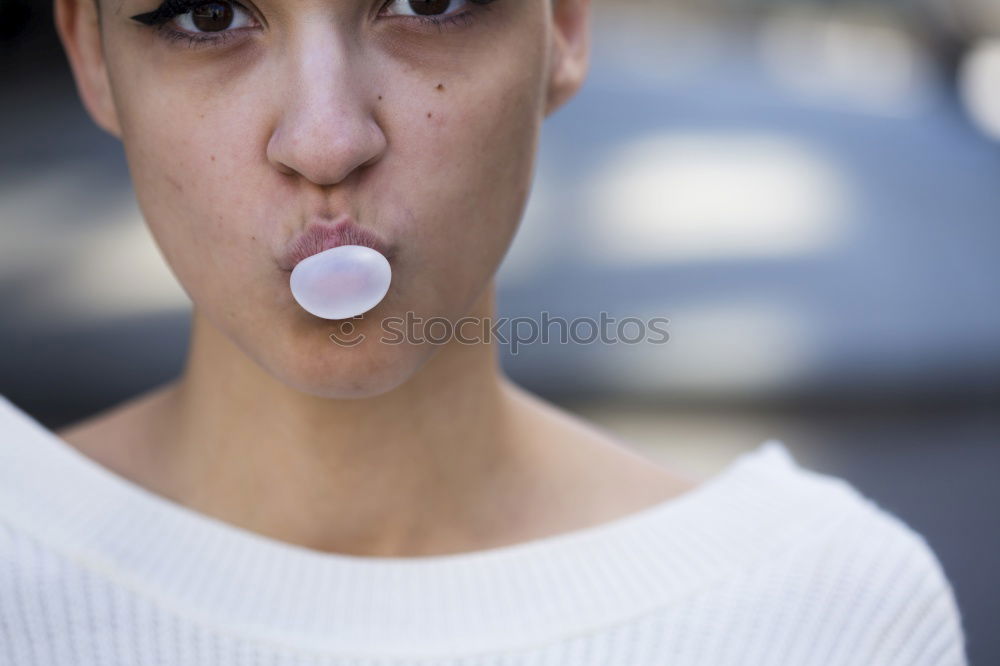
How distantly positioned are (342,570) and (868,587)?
0.53m

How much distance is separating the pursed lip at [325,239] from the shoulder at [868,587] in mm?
545

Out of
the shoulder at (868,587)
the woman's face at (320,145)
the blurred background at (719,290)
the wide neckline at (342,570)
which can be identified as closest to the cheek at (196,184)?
the woman's face at (320,145)

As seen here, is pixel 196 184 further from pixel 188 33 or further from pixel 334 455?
pixel 334 455

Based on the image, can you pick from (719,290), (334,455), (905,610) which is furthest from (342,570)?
(719,290)

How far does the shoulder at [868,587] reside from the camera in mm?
1304

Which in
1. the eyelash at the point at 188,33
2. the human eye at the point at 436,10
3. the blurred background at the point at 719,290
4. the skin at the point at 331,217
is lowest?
the blurred background at the point at 719,290

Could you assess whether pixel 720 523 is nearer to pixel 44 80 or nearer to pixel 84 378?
pixel 84 378

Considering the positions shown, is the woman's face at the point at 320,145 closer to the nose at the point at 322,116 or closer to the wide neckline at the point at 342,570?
the nose at the point at 322,116

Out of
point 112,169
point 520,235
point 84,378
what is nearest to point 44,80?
point 112,169

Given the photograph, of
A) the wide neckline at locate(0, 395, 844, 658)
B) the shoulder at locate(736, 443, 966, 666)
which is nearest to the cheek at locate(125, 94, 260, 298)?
the wide neckline at locate(0, 395, 844, 658)

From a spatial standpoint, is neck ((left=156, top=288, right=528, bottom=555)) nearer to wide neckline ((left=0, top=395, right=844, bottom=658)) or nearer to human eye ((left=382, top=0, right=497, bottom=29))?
wide neckline ((left=0, top=395, right=844, bottom=658))

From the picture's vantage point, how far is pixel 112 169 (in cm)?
255

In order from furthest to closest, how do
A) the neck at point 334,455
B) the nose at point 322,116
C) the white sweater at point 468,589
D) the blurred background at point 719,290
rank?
the blurred background at point 719,290, the neck at point 334,455, the white sweater at point 468,589, the nose at point 322,116

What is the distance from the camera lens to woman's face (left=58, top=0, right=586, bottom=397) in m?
1.06
